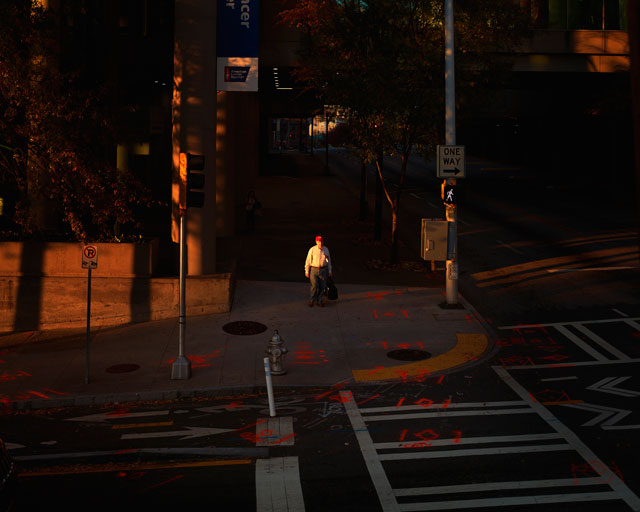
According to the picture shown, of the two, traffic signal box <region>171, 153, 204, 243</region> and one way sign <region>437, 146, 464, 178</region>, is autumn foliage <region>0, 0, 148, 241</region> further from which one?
one way sign <region>437, 146, 464, 178</region>

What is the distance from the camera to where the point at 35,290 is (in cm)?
1755

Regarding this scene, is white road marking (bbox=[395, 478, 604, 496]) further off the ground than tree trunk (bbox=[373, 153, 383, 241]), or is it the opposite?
tree trunk (bbox=[373, 153, 383, 241])

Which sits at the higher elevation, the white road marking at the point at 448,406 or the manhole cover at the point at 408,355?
the manhole cover at the point at 408,355

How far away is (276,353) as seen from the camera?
536 inches

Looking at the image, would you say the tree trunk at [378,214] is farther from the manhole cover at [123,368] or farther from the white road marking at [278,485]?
the white road marking at [278,485]

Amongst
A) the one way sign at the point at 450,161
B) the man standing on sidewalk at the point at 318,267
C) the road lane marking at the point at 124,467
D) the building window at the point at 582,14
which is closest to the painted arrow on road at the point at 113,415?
the road lane marking at the point at 124,467

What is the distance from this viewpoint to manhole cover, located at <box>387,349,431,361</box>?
14.9 m

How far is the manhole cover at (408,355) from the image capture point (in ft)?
48.8

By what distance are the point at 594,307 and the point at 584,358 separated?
4.38 metres

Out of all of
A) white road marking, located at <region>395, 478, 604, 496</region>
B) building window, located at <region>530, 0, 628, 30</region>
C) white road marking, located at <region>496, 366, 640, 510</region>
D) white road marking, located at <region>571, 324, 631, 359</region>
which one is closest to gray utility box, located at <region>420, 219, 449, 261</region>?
white road marking, located at <region>571, 324, 631, 359</region>

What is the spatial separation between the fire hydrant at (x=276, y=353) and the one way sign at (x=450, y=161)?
7.15 meters

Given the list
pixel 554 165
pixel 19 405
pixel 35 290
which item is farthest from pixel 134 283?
pixel 554 165

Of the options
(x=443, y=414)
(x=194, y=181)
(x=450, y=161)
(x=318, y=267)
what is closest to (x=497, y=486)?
(x=443, y=414)

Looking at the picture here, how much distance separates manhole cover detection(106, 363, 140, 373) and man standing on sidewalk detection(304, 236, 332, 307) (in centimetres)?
537
